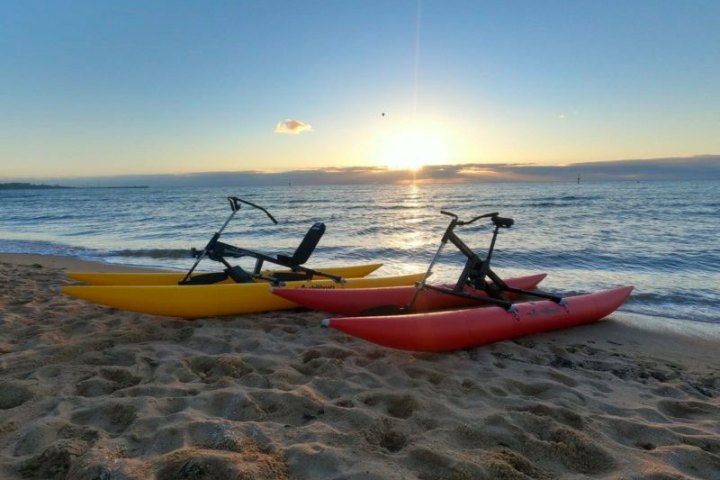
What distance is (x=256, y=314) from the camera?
575 cm

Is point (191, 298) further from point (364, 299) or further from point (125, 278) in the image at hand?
point (364, 299)

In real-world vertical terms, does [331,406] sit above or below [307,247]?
below

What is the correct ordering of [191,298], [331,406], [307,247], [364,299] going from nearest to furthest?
1. [331,406]
2. [191,298]
3. [364,299]
4. [307,247]

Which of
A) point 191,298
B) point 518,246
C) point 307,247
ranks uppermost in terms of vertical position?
point 307,247

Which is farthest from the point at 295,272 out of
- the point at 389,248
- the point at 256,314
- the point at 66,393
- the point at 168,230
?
the point at 168,230

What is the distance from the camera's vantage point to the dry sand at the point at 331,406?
7.86 feet

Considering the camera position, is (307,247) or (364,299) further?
(307,247)

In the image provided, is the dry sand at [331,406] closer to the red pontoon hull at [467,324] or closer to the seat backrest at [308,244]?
the red pontoon hull at [467,324]

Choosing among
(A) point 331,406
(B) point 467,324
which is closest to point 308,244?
(B) point 467,324

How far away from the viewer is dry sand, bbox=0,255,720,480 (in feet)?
7.86

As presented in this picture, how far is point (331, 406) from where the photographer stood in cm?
303

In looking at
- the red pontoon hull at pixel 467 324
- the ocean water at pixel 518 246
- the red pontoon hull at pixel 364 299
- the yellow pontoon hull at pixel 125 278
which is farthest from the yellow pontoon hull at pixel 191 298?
the ocean water at pixel 518 246

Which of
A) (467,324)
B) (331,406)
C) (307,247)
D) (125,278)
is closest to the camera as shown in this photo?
(331,406)

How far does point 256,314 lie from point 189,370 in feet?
6.78
